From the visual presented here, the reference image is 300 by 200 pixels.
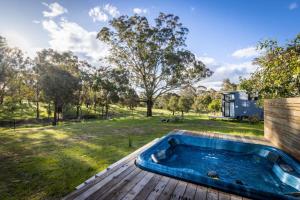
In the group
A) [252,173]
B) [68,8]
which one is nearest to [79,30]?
[68,8]

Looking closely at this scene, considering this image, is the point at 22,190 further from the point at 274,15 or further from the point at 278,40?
the point at 274,15

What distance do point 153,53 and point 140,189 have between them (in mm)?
15062

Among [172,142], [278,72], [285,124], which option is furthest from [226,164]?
[278,72]

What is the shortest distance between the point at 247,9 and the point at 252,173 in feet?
22.3

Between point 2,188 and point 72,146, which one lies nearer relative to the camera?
point 2,188

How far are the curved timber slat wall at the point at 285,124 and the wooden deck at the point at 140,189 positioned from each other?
258cm

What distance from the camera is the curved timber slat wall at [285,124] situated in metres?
3.67

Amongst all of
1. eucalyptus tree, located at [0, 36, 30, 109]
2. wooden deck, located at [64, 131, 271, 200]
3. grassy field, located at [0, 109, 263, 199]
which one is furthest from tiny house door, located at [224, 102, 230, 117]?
Result: eucalyptus tree, located at [0, 36, 30, 109]

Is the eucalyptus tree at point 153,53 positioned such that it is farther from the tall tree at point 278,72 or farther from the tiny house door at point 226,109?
the tall tree at point 278,72

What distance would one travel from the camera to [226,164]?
5047 mm

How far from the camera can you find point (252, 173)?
4512mm

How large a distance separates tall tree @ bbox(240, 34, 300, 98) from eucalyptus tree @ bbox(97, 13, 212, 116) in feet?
30.3

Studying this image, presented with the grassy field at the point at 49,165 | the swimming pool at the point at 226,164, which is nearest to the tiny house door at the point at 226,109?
the swimming pool at the point at 226,164

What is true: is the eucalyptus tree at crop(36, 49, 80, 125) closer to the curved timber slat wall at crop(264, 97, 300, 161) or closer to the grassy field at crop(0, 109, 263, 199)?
the grassy field at crop(0, 109, 263, 199)
